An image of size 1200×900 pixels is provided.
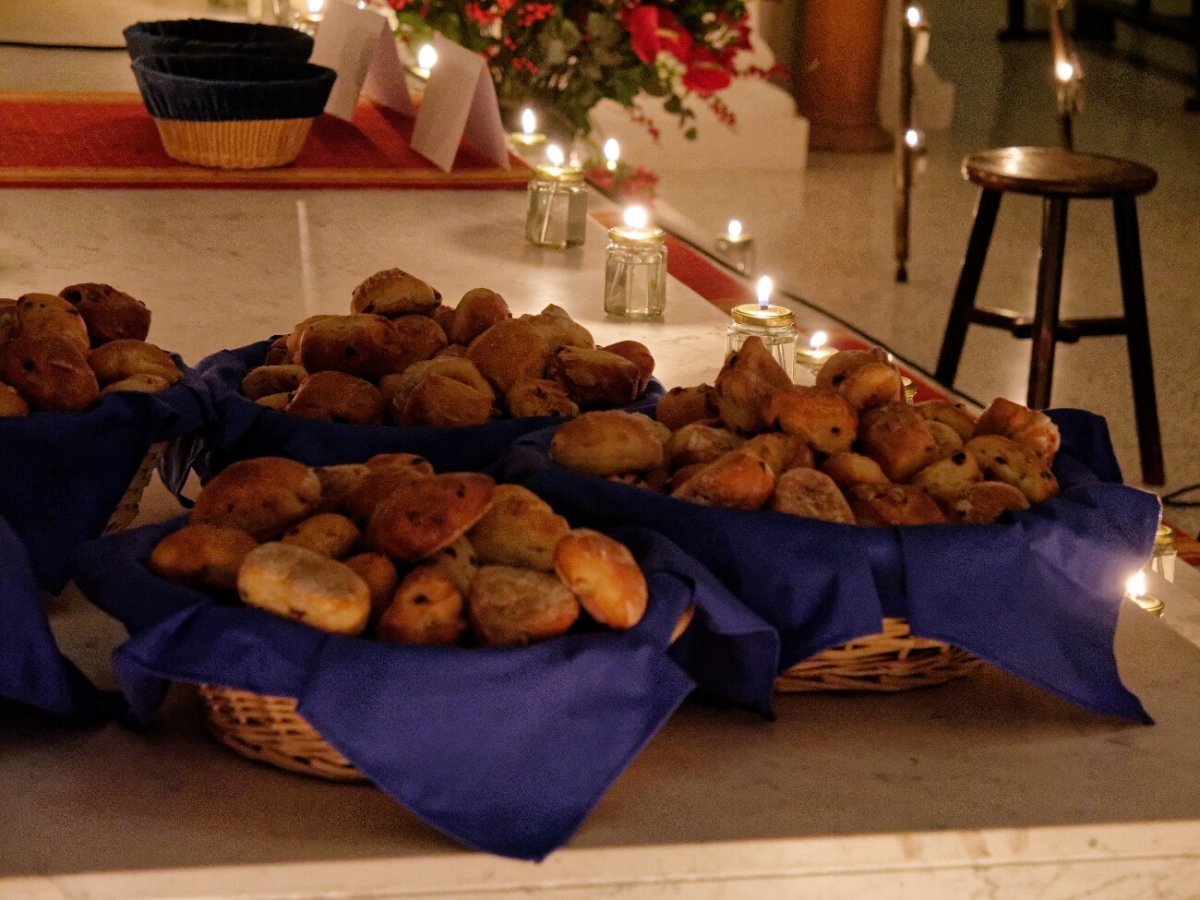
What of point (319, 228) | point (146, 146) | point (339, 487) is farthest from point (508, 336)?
point (146, 146)

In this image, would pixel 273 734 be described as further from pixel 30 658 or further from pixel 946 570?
pixel 946 570

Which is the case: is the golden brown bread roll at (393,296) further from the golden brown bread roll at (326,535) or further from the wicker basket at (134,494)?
the golden brown bread roll at (326,535)

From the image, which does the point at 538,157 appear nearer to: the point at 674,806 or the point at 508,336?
the point at 508,336

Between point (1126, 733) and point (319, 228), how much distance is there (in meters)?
1.56

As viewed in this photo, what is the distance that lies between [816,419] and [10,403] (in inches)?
21.3

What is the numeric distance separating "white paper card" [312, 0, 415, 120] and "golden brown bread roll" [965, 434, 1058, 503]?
2.10 metres

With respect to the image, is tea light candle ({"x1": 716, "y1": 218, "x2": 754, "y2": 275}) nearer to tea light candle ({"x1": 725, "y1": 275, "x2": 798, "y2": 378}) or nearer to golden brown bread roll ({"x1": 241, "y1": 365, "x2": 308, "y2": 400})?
tea light candle ({"x1": 725, "y1": 275, "x2": 798, "y2": 378})

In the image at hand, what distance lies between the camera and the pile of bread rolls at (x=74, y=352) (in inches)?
44.9

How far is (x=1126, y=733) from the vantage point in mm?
1016

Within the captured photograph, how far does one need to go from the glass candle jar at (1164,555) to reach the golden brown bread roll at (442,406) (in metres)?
0.80

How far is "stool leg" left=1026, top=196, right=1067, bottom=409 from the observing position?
3.30 meters

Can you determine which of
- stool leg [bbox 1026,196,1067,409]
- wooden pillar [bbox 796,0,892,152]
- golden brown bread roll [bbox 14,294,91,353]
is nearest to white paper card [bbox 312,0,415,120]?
stool leg [bbox 1026,196,1067,409]

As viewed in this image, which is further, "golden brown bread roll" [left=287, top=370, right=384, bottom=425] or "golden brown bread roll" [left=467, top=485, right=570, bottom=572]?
"golden brown bread roll" [left=287, top=370, right=384, bottom=425]

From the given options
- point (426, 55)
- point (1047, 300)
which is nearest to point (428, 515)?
point (426, 55)
